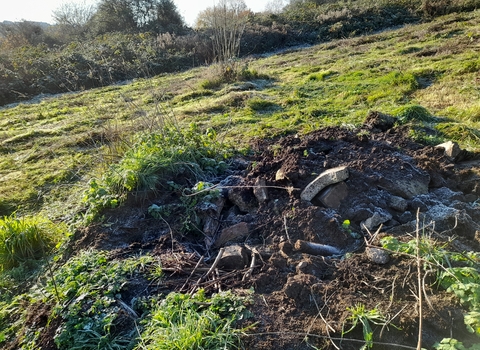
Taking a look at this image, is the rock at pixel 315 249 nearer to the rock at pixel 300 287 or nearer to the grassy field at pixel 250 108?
the rock at pixel 300 287

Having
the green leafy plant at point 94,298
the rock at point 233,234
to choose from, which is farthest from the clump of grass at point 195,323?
the rock at point 233,234

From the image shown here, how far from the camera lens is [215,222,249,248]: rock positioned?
305 centimetres

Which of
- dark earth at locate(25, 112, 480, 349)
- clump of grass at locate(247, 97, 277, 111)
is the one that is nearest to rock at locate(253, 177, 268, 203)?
dark earth at locate(25, 112, 480, 349)

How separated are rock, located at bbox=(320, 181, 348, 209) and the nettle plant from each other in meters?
0.70

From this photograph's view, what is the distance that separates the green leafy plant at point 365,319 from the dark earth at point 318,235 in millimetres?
43

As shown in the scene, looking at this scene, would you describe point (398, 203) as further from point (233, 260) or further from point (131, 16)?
point (131, 16)

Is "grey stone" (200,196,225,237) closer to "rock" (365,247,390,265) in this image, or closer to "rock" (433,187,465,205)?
"rock" (365,247,390,265)

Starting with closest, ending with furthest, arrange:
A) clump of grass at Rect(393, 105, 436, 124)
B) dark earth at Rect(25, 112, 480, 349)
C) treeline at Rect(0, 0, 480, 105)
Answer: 1. dark earth at Rect(25, 112, 480, 349)
2. clump of grass at Rect(393, 105, 436, 124)
3. treeline at Rect(0, 0, 480, 105)

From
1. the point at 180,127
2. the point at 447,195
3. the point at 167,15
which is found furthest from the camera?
the point at 167,15

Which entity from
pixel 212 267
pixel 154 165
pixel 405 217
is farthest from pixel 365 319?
pixel 154 165

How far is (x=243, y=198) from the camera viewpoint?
341 centimetres

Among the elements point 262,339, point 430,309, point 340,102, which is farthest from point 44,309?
point 340,102

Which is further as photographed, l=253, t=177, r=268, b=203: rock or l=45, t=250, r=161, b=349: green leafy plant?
l=253, t=177, r=268, b=203: rock

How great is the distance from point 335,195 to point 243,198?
34.9 inches
